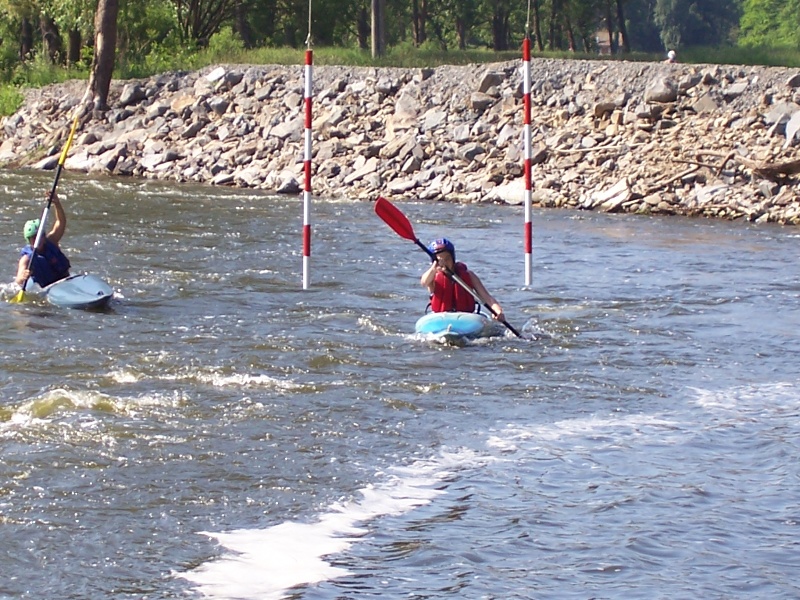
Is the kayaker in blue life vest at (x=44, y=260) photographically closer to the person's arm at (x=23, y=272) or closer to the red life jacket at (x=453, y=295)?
the person's arm at (x=23, y=272)

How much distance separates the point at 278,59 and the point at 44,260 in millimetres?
20174

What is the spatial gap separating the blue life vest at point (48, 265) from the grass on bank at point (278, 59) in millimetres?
18055

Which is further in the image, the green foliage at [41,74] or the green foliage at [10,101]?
the green foliage at [41,74]

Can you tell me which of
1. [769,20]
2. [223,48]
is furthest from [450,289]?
[769,20]

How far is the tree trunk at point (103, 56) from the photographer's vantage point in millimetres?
30250

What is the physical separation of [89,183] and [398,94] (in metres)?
6.53

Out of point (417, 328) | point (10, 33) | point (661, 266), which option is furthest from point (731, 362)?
point (10, 33)

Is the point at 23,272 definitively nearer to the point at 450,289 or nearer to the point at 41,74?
the point at 450,289

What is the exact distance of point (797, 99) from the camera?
72.2ft

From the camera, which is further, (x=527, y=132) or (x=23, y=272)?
(x=527, y=132)

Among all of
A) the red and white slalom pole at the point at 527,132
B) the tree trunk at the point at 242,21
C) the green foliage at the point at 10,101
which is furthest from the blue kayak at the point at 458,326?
the tree trunk at the point at 242,21

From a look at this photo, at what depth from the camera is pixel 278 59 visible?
31.4 m

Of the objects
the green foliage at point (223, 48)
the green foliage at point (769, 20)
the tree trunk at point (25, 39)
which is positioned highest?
the green foliage at point (769, 20)

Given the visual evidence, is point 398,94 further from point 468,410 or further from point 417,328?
point 468,410
